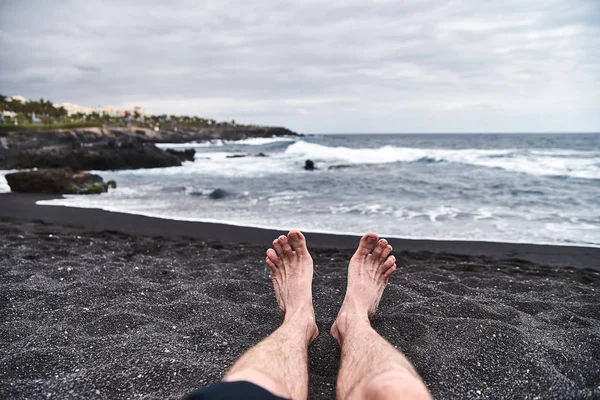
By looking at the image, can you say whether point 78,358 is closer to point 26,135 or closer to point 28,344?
point 28,344

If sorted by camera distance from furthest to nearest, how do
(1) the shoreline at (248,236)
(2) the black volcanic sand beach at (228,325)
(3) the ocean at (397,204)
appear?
(3) the ocean at (397,204), (1) the shoreline at (248,236), (2) the black volcanic sand beach at (228,325)

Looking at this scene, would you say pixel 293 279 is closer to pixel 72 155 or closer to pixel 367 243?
pixel 367 243

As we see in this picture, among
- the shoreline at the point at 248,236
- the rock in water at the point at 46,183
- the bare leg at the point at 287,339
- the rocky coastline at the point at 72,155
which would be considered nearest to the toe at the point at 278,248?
the bare leg at the point at 287,339

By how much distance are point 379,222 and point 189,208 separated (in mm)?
3638

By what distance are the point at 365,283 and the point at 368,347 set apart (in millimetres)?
814

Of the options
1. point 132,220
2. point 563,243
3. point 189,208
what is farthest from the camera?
point 189,208

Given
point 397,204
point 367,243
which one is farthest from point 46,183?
point 367,243

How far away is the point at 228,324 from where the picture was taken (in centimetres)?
210

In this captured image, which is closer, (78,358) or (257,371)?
(257,371)

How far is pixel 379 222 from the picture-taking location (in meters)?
6.30

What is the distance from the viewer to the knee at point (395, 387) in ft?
3.33

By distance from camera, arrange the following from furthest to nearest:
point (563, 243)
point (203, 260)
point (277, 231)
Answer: point (277, 231)
point (563, 243)
point (203, 260)

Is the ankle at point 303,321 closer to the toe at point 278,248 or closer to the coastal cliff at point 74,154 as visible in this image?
the toe at point 278,248

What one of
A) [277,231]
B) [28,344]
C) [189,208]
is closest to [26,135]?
[189,208]
